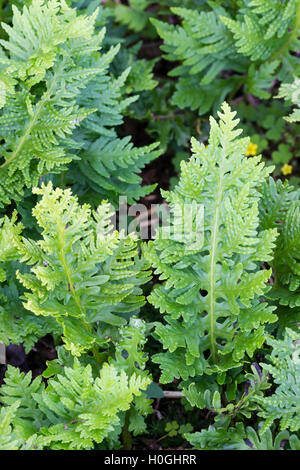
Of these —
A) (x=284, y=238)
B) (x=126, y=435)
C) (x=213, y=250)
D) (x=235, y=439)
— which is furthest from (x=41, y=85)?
(x=235, y=439)

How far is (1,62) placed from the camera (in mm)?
2109

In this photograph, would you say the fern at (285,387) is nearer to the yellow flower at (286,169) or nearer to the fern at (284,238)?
the fern at (284,238)

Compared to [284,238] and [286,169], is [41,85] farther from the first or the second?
[286,169]

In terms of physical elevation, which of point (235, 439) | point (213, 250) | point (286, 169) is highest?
point (286, 169)

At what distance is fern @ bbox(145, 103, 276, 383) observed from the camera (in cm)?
195

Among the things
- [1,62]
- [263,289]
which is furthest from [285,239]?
[1,62]

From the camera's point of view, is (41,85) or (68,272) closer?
(68,272)

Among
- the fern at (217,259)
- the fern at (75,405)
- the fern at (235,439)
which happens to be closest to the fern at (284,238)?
the fern at (217,259)

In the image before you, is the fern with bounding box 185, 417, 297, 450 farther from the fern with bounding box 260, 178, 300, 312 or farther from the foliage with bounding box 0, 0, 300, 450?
the fern with bounding box 260, 178, 300, 312

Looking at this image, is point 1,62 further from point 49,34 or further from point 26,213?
point 26,213

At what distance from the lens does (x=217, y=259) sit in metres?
2.04

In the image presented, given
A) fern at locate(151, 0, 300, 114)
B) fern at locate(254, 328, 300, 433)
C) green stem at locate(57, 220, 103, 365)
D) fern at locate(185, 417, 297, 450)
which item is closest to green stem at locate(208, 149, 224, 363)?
fern at locate(254, 328, 300, 433)

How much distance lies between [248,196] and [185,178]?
29 centimetres

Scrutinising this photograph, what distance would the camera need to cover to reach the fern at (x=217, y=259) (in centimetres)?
195
